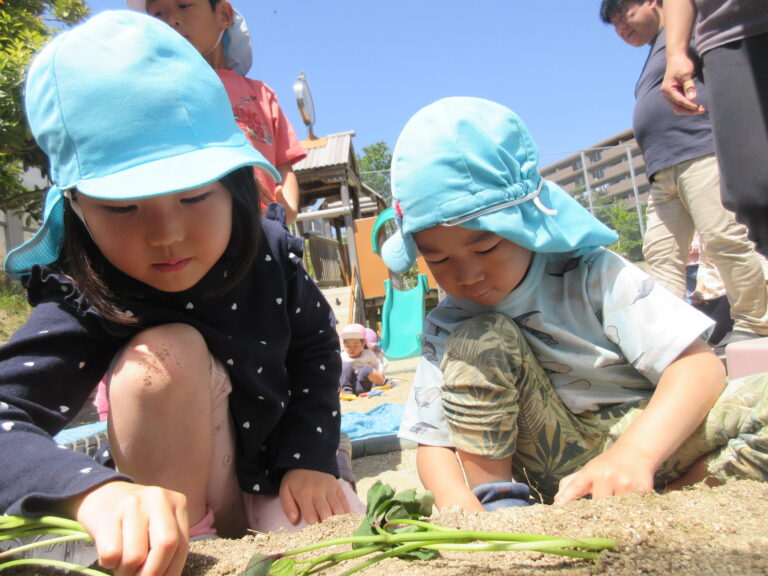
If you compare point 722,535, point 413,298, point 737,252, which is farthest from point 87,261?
point 413,298

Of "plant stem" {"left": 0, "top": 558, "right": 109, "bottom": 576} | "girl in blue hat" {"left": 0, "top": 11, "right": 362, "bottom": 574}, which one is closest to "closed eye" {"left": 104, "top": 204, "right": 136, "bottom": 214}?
"girl in blue hat" {"left": 0, "top": 11, "right": 362, "bottom": 574}

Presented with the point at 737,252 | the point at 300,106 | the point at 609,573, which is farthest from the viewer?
the point at 300,106

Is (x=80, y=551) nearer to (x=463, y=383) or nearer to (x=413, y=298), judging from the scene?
(x=463, y=383)

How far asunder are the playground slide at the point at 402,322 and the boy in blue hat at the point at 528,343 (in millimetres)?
5885

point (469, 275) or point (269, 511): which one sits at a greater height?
point (469, 275)

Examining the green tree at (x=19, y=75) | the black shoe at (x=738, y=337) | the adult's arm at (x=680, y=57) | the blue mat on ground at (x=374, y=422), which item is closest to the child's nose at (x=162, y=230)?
the adult's arm at (x=680, y=57)

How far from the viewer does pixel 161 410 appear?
1.14 meters

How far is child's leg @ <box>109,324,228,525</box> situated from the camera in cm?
112

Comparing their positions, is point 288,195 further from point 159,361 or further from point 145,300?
point 159,361

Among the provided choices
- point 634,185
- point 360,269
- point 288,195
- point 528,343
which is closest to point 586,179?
point 634,185

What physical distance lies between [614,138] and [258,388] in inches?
720

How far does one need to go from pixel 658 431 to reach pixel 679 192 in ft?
6.87

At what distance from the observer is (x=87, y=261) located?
3.96ft

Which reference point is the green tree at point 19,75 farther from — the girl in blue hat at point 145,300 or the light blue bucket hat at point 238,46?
the girl in blue hat at point 145,300
